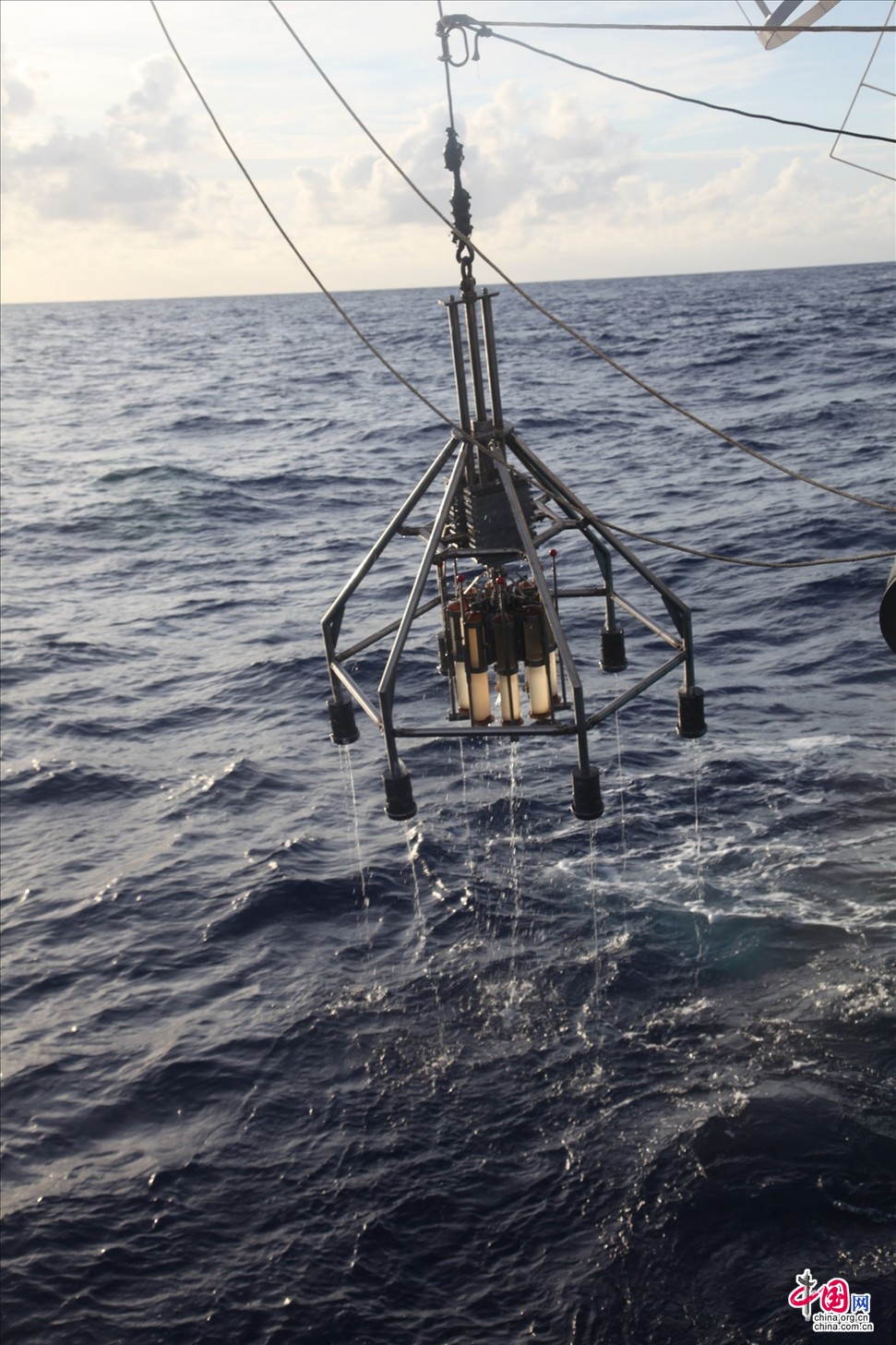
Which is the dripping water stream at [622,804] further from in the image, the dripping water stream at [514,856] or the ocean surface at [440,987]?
the dripping water stream at [514,856]

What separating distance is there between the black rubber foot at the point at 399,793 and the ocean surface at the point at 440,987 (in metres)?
5.54

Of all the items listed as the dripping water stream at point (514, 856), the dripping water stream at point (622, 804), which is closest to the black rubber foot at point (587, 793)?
the dripping water stream at point (514, 856)

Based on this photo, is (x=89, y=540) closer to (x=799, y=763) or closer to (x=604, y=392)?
A: (x=799, y=763)

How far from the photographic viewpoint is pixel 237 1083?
1490 centimetres

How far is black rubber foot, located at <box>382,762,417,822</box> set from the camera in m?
9.02

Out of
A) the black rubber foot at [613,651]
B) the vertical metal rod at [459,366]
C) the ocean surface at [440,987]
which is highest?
the vertical metal rod at [459,366]

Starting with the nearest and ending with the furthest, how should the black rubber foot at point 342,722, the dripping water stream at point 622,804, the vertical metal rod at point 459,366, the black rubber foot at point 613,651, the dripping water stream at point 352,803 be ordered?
the vertical metal rod at point 459,366 < the black rubber foot at point 342,722 < the black rubber foot at point 613,651 < the dripping water stream at point 352,803 < the dripping water stream at point 622,804

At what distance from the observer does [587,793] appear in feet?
29.1

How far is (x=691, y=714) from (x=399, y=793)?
2792 mm

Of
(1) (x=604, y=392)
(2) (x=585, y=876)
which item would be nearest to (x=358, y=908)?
(2) (x=585, y=876)

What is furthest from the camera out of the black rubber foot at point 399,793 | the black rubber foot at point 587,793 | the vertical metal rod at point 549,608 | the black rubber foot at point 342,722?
the black rubber foot at point 342,722

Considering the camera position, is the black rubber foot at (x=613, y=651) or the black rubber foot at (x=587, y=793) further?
the black rubber foot at (x=613, y=651)

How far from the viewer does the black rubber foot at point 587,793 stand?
8.84 metres

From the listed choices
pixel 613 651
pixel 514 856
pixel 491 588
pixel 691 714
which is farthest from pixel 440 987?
pixel 491 588
